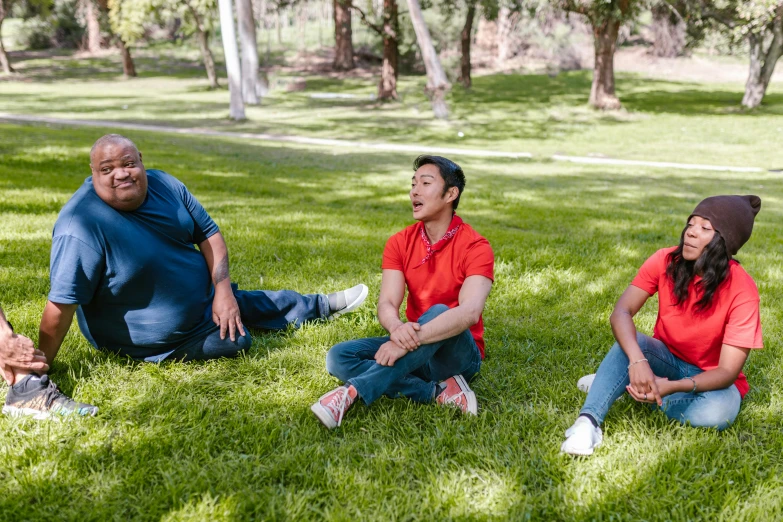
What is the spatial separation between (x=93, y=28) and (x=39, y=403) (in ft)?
189

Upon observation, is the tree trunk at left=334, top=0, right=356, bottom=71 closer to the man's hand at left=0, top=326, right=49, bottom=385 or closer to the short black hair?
the short black hair

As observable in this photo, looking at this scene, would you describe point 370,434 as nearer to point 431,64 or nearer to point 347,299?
point 347,299

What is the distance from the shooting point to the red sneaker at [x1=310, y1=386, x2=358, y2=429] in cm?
323

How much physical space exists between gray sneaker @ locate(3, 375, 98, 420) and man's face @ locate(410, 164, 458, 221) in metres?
1.97

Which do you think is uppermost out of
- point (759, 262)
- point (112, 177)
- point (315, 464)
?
point (112, 177)

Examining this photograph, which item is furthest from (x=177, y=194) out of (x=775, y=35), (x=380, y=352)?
(x=775, y=35)

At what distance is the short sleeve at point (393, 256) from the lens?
3738 mm

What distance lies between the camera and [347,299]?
475cm

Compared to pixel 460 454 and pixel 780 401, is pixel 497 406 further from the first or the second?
pixel 780 401

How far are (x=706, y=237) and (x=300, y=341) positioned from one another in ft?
8.27

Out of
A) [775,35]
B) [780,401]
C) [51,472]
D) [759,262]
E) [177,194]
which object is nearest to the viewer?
[51,472]

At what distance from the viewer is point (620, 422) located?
3.39 m

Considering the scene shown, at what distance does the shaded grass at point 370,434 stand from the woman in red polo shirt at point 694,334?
140mm

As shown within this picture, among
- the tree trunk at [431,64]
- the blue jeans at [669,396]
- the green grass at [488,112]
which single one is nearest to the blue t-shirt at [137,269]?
the blue jeans at [669,396]
